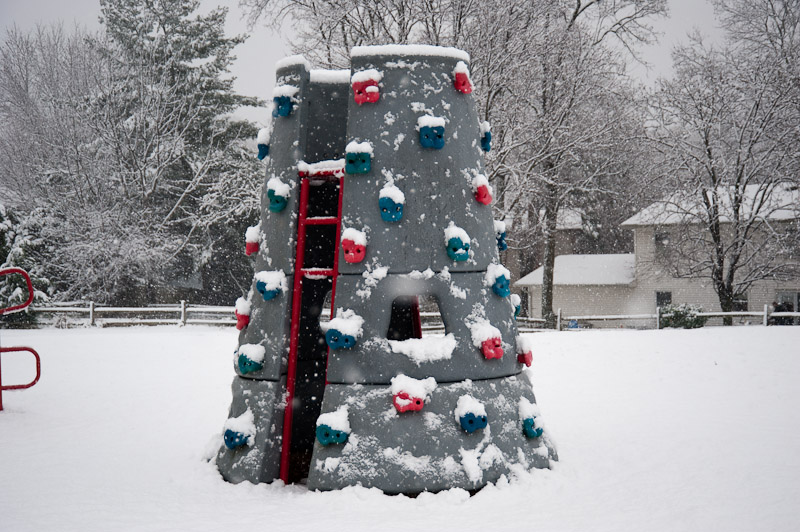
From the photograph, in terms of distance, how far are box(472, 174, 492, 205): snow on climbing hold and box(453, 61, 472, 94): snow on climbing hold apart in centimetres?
84

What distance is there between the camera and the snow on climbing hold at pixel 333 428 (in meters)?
5.31

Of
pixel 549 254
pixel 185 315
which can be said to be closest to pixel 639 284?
pixel 549 254

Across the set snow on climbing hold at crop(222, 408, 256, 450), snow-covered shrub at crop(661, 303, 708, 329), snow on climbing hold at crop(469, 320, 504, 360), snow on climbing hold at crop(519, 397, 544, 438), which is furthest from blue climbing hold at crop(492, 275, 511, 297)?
snow-covered shrub at crop(661, 303, 708, 329)

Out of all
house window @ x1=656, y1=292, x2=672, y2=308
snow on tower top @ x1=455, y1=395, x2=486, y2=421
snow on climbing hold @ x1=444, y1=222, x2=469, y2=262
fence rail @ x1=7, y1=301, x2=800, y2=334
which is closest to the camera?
snow on tower top @ x1=455, y1=395, x2=486, y2=421

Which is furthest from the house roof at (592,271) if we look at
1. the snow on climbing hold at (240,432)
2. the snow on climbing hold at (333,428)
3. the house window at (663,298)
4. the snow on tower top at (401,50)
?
the snow on climbing hold at (333,428)

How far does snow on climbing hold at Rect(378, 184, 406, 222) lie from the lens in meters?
5.66

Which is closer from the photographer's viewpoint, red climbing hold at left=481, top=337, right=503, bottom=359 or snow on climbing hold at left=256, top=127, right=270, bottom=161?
red climbing hold at left=481, top=337, right=503, bottom=359

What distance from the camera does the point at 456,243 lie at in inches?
225

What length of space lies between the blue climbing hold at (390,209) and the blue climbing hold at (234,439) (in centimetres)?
Result: 224

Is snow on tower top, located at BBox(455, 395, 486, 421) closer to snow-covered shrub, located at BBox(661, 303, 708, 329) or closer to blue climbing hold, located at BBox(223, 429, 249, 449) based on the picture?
blue climbing hold, located at BBox(223, 429, 249, 449)

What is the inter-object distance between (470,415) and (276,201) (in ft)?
8.53

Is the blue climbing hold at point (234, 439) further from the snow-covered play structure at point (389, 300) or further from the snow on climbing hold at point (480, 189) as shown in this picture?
the snow on climbing hold at point (480, 189)

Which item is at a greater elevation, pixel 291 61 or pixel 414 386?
pixel 291 61

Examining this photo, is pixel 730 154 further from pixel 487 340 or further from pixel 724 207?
pixel 487 340
